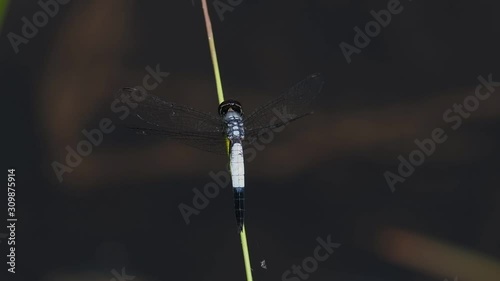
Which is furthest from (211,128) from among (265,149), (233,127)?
(265,149)

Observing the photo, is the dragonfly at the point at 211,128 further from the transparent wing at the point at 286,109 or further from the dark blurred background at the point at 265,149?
the dark blurred background at the point at 265,149

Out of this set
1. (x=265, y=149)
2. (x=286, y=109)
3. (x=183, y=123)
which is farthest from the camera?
(x=265, y=149)

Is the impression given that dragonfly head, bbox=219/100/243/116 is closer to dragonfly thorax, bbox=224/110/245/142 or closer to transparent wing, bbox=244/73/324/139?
dragonfly thorax, bbox=224/110/245/142

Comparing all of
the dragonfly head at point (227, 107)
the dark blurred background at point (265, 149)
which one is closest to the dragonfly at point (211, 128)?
the dragonfly head at point (227, 107)

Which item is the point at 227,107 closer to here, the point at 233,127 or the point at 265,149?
the point at 233,127

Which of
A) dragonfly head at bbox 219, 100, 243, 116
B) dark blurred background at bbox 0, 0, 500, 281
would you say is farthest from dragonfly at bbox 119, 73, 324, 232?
dark blurred background at bbox 0, 0, 500, 281

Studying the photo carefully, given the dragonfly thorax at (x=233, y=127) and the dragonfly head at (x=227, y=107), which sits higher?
the dragonfly head at (x=227, y=107)
